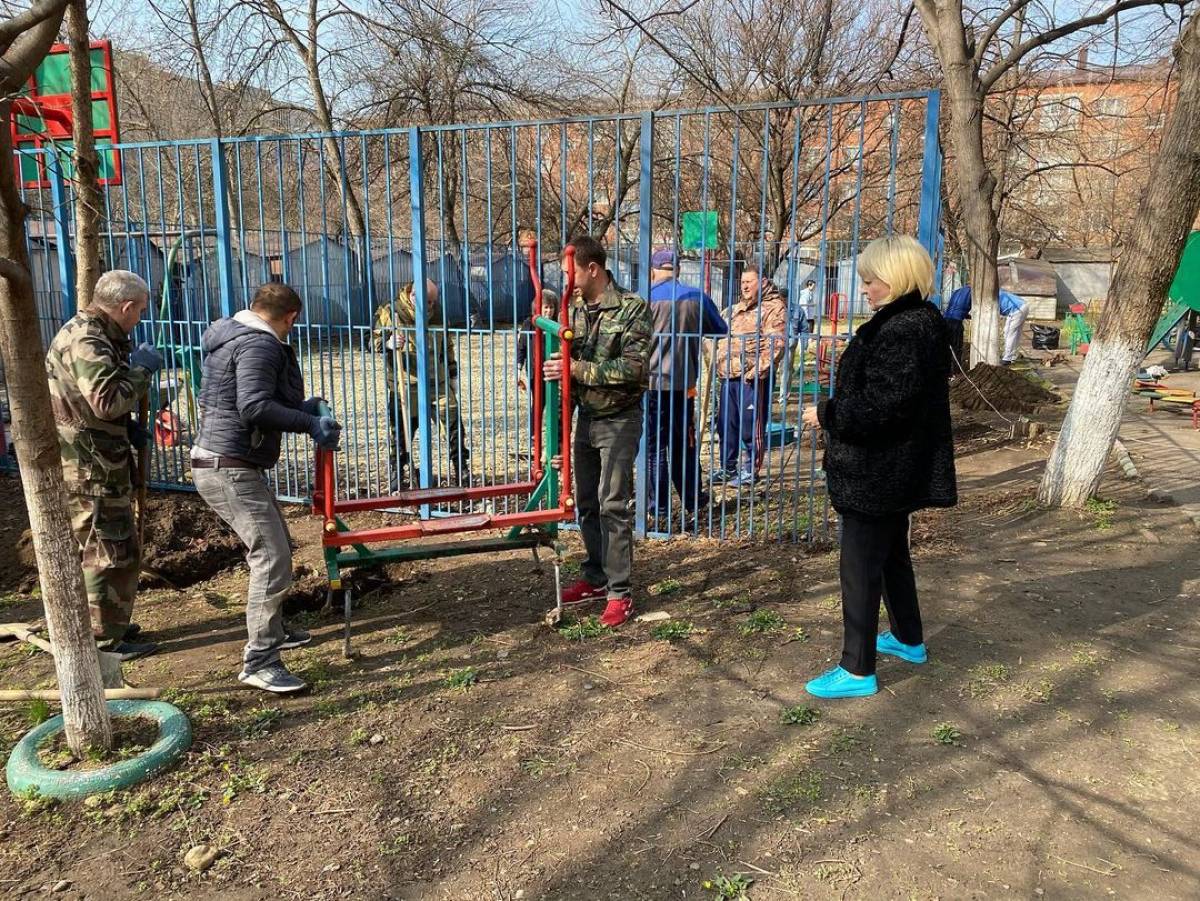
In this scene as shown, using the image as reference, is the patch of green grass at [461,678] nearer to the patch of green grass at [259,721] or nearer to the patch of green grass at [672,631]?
the patch of green grass at [259,721]

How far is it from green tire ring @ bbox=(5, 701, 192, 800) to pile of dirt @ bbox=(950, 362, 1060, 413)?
9771mm

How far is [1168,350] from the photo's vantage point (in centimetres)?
1925

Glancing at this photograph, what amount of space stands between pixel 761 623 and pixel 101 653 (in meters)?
2.88

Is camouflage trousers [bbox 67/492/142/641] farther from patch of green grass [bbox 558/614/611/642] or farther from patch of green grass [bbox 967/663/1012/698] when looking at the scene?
patch of green grass [bbox 967/663/1012/698]

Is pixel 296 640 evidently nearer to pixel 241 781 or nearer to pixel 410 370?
pixel 241 781

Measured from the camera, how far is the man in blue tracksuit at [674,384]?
551 centimetres

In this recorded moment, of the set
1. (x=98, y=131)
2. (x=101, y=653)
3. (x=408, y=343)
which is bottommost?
(x=101, y=653)

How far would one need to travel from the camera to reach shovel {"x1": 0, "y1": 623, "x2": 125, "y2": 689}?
3.55 metres

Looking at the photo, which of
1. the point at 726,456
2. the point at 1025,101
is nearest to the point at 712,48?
the point at 1025,101

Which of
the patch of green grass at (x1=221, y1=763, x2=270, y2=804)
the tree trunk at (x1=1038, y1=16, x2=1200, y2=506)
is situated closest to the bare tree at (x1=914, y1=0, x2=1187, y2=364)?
the tree trunk at (x1=1038, y1=16, x2=1200, y2=506)

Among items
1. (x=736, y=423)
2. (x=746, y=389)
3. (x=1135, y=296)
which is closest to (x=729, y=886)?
(x=746, y=389)

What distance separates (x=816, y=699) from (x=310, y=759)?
1953 millimetres

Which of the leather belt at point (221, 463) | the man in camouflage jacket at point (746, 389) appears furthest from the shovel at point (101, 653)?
the man in camouflage jacket at point (746, 389)

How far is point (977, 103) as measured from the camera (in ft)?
33.1
